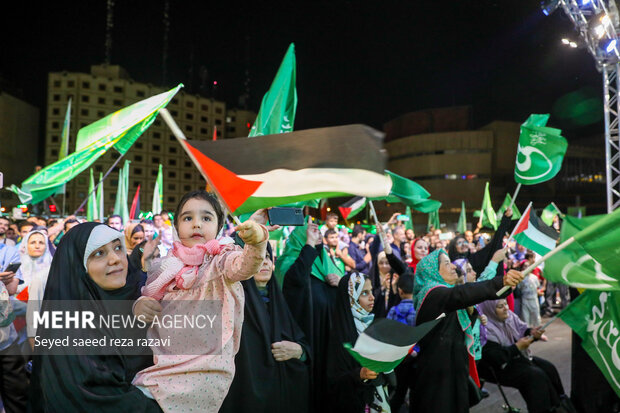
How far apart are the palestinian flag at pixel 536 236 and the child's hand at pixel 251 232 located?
4312 mm

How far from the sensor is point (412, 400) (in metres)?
3.46

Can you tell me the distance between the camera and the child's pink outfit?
182cm

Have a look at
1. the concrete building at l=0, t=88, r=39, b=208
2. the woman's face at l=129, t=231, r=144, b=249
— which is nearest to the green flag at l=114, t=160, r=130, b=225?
the woman's face at l=129, t=231, r=144, b=249

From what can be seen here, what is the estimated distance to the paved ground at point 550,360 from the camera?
4845 mm

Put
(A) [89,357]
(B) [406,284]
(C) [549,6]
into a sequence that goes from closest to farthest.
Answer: (A) [89,357] → (B) [406,284] → (C) [549,6]

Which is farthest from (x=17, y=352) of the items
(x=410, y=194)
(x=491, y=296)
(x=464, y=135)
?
(x=464, y=135)

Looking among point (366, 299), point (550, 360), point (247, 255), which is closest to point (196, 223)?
point (247, 255)

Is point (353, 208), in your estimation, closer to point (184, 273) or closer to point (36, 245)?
point (36, 245)

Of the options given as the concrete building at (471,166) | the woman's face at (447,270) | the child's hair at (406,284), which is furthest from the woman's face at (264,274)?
the concrete building at (471,166)

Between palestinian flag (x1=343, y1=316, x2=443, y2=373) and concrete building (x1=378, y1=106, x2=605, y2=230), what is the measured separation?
1790 inches

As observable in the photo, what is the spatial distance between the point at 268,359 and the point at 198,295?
0.75 metres

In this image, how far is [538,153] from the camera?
6.13 metres

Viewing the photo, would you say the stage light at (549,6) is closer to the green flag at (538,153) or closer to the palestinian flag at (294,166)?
the green flag at (538,153)

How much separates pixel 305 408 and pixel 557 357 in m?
5.43
